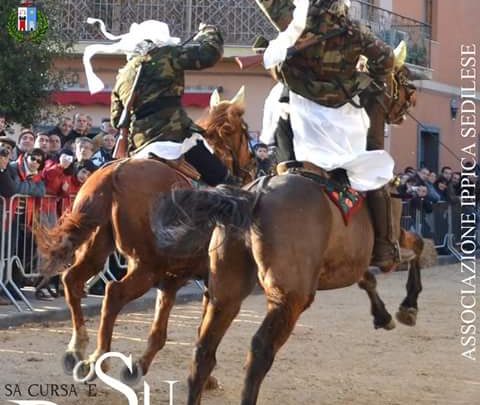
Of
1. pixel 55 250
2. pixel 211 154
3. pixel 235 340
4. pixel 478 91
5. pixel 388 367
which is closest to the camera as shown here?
pixel 55 250

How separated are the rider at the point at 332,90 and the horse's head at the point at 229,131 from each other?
5.26 feet

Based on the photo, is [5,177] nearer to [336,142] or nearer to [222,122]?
[222,122]

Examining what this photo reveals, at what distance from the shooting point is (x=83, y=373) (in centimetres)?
855

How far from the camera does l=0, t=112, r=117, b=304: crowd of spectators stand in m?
12.5

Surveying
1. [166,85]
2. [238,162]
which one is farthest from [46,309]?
[166,85]

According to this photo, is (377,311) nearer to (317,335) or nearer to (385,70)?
(385,70)

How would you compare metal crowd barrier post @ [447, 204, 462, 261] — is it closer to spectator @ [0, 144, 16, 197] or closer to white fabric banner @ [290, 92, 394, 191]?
spectator @ [0, 144, 16, 197]

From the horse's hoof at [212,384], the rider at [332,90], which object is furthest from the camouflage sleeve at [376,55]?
the horse's hoof at [212,384]

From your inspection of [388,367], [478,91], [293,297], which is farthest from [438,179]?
[293,297]

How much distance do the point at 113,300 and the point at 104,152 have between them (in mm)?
5689

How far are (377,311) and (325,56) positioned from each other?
235 centimetres

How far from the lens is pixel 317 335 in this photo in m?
12.3

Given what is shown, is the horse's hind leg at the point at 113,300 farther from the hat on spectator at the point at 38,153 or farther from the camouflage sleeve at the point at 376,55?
the hat on spectator at the point at 38,153

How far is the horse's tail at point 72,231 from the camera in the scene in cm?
877
